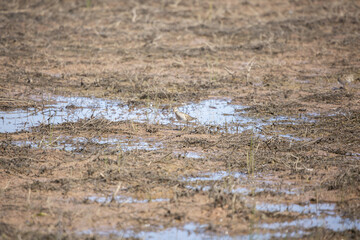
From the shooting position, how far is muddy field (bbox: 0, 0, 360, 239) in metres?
4.49

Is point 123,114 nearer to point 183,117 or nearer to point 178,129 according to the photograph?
point 183,117

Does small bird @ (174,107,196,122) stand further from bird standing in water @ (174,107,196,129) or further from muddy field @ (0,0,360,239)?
muddy field @ (0,0,360,239)

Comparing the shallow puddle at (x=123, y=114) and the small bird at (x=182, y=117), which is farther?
the small bird at (x=182, y=117)

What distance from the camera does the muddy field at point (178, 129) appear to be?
4.49 meters

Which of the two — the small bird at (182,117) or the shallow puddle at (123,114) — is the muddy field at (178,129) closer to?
the shallow puddle at (123,114)

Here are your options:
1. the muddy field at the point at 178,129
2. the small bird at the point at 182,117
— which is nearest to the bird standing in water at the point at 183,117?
the small bird at the point at 182,117

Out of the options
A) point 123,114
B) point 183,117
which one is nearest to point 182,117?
point 183,117

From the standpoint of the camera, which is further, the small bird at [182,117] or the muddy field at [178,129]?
the small bird at [182,117]

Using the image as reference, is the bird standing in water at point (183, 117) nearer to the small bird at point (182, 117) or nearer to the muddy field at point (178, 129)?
the small bird at point (182, 117)

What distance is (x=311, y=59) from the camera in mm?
11945

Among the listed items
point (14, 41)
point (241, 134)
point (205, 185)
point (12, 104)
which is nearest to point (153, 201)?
point (205, 185)

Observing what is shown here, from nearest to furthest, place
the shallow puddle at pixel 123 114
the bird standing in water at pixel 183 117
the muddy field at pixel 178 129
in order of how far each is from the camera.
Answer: the muddy field at pixel 178 129 < the shallow puddle at pixel 123 114 < the bird standing in water at pixel 183 117

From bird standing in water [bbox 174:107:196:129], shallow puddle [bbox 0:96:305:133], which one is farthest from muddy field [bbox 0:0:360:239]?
bird standing in water [bbox 174:107:196:129]

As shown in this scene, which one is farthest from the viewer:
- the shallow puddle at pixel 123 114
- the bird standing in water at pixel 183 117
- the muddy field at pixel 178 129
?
the bird standing in water at pixel 183 117
